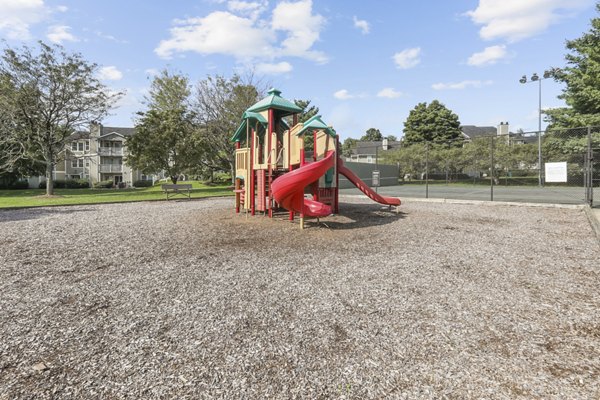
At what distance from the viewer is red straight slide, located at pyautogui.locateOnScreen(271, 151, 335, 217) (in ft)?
24.0

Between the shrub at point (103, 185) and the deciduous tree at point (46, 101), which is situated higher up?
the deciduous tree at point (46, 101)

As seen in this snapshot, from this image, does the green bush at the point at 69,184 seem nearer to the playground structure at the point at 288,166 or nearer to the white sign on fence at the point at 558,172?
the playground structure at the point at 288,166

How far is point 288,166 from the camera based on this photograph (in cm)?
931

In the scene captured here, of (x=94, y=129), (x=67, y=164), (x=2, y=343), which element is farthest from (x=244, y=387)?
(x=67, y=164)

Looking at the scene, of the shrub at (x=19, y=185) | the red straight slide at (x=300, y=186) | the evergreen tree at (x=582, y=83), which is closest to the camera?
the red straight slide at (x=300, y=186)

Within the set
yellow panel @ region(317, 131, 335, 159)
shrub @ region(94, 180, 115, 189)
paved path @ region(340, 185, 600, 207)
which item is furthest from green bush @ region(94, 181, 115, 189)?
yellow panel @ region(317, 131, 335, 159)

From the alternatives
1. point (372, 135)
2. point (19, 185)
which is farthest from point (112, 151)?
point (372, 135)

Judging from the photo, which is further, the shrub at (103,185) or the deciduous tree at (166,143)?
the shrub at (103,185)

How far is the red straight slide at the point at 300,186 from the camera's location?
7309 millimetres

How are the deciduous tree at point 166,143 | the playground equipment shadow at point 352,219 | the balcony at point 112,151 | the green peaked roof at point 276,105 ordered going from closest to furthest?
1. the playground equipment shadow at point 352,219
2. the green peaked roof at point 276,105
3. the deciduous tree at point 166,143
4. the balcony at point 112,151

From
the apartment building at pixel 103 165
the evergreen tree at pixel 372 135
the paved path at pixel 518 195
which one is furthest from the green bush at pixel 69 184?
the evergreen tree at pixel 372 135

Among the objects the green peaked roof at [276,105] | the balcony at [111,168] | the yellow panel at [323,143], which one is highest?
the balcony at [111,168]

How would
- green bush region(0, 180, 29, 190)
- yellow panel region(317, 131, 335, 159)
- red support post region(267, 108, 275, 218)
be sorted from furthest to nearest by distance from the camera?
green bush region(0, 180, 29, 190) → red support post region(267, 108, 275, 218) → yellow panel region(317, 131, 335, 159)

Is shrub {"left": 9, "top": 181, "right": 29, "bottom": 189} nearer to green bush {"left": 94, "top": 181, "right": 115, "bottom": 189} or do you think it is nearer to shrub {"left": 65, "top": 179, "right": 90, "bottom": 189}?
shrub {"left": 65, "top": 179, "right": 90, "bottom": 189}
